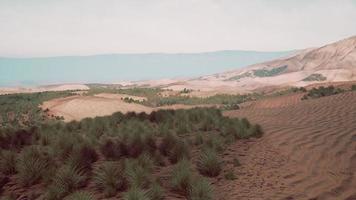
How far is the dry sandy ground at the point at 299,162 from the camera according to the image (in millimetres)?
8328

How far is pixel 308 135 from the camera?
13.2 m

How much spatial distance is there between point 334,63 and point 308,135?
5258 inches

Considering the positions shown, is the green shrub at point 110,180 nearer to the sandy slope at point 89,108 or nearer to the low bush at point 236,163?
the low bush at point 236,163

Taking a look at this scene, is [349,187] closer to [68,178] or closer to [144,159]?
[144,159]

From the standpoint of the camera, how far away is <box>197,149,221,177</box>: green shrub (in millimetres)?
9418

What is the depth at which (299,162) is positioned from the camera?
10.3 metres


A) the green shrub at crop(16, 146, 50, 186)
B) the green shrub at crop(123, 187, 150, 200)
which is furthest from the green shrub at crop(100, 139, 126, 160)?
the green shrub at crop(123, 187, 150, 200)

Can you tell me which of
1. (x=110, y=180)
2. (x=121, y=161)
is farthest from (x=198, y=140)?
(x=110, y=180)

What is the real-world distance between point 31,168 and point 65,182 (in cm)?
130

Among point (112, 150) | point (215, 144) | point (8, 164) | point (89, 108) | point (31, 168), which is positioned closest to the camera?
point (31, 168)

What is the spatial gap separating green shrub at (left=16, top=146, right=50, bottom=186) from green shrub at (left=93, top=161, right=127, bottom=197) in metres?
1.25

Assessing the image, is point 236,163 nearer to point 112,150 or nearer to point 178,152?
point 178,152

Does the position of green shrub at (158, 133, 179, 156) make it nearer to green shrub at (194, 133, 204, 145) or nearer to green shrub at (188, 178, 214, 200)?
green shrub at (194, 133, 204, 145)

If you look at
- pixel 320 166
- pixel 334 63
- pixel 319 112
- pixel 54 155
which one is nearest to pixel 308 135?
pixel 320 166
